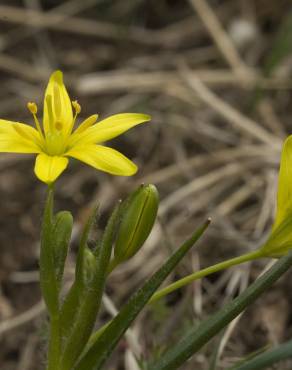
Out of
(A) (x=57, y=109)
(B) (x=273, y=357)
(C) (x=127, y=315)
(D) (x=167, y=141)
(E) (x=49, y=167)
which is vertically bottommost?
(B) (x=273, y=357)

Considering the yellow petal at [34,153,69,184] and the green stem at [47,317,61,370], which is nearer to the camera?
the yellow petal at [34,153,69,184]

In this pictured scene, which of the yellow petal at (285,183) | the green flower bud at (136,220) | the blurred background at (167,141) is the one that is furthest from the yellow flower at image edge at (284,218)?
the blurred background at (167,141)

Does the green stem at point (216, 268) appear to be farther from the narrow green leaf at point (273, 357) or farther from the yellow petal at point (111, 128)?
the yellow petal at point (111, 128)

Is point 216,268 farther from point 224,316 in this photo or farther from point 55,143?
point 55,143

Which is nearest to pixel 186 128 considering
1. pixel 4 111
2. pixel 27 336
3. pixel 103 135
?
pixel 4 111

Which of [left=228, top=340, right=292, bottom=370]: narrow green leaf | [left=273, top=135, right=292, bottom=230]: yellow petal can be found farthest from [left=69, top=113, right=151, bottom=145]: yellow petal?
[left=228, top=340, right=292, bottom=370]: narrow green leaf

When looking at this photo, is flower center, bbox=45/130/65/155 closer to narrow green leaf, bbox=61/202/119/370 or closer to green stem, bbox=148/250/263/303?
narrow green leaf, bbox=61/202/119/370

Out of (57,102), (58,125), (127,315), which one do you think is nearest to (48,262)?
(127,315)

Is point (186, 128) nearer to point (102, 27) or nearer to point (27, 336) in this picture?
point (102, 27)
